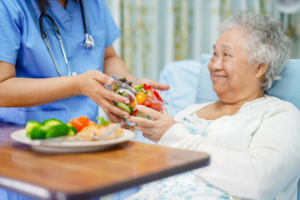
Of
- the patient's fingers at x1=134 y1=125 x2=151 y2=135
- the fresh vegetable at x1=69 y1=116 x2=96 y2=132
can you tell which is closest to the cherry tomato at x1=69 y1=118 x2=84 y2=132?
→ the fresh vegetable at x1=69 y1=116 x2=96 y2=132

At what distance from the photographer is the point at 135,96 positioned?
106 cm

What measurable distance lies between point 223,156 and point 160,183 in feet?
1.11

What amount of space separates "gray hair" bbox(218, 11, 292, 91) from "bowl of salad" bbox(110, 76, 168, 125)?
58cm

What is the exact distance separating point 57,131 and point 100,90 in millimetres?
322

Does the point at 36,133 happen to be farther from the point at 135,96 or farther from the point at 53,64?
the point at 53,64

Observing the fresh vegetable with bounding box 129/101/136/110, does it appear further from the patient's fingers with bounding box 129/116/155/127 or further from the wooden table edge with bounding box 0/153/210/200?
the wooden table edge with bounding box 0/153/210/200

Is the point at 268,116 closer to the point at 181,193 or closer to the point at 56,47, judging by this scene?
the point at 181,193

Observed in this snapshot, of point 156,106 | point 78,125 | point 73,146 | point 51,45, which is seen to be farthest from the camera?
point 51,45

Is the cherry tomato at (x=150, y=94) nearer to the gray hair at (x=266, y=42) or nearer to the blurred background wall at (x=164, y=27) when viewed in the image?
the gray hair at (x=266, y=42)

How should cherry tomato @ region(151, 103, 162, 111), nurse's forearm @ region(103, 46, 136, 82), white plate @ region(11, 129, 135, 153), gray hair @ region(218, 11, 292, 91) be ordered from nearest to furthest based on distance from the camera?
white plate @ region(11, 129, 135, 153) → cherry tomato @ region(151, 103, 162, 111) → gray hair @ region(218, 11, 292, 91) → nurse's forearm @ region(103, 46, 136, 82)

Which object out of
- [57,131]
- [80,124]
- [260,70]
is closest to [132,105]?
[80,124]

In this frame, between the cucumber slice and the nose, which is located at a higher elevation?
the nose

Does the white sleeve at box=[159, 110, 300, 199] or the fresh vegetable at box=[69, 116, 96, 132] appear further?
the white sleeve at box=[159, 110, 300, 199]

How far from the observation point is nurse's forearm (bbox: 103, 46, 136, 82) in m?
1.62
